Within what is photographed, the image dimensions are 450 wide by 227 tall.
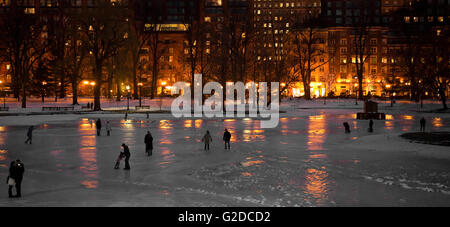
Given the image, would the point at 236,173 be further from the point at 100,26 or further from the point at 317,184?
the point at 100,26

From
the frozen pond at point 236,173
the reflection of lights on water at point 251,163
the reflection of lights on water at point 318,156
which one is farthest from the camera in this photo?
the reflection of lights on water at point 318,156

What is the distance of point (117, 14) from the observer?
5625cm

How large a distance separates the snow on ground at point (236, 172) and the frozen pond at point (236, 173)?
0.03 metres

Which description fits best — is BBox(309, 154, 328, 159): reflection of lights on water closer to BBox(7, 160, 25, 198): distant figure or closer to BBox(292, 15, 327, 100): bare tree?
BBox(7, 160, 25, 198): distant figure

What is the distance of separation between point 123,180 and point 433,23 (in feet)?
460

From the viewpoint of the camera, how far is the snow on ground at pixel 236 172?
12141 mm

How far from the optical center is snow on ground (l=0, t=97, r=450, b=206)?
12.1 meters

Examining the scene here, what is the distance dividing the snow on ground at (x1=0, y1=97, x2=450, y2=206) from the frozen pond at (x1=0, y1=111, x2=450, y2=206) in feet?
0.10

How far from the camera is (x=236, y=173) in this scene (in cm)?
1599

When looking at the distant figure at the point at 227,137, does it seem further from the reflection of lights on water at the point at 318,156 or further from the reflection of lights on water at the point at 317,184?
the reflection of lights on water at the point at 317,184

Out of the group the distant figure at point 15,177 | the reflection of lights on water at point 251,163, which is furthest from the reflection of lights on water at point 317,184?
the distant figure at point 15,177

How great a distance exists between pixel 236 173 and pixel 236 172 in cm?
18

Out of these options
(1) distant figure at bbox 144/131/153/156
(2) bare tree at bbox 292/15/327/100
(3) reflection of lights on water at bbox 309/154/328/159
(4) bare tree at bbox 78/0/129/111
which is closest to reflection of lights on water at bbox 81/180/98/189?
(1) distant figure at bbox 144/131/153/156
